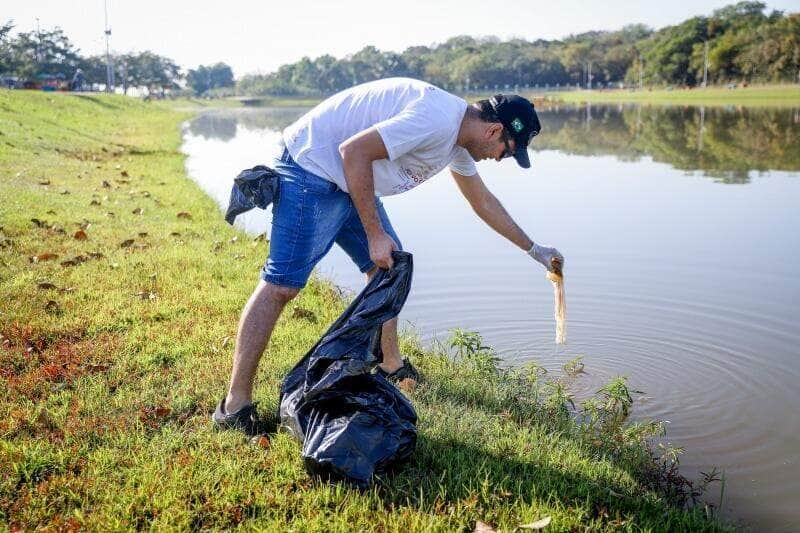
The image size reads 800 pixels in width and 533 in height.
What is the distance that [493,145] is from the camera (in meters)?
3.27

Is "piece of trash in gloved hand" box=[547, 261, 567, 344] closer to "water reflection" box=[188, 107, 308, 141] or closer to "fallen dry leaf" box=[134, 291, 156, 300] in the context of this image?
"fallen dry leaf" box=[134, 291, 156, 300]

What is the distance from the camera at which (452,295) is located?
6.57m

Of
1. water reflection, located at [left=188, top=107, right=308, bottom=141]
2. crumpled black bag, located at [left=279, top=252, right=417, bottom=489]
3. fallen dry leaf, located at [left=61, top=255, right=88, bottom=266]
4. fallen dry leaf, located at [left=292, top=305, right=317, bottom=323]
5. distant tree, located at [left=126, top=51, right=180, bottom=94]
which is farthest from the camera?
distant tree, located at [left=126, top=51, right=180, bottom=94]

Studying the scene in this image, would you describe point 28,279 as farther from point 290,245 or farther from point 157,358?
point 290,245

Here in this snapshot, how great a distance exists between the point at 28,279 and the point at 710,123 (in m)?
28.2

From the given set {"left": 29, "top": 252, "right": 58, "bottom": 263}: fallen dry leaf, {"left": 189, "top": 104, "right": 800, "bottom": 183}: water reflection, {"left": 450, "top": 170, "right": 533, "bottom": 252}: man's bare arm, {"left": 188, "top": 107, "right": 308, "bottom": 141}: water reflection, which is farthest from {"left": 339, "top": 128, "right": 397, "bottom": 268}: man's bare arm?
{"left": 188, "top": 107, "right": 308, "bottom": 141}: water reflection

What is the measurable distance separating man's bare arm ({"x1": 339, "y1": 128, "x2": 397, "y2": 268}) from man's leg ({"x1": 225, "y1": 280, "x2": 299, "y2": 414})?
0.45 m

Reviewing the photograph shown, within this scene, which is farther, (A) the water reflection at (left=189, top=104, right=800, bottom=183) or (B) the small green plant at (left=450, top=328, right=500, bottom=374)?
(A) the water reflection at (left=189, top=104, right=800, bottom=183)

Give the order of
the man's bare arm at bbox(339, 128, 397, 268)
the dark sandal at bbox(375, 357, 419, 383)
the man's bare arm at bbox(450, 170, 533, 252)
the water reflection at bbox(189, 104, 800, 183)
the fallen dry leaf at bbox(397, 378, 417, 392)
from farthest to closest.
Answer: the water reflection at bbox(189, 104, 800, 183), the dark sandal at bbox(375, 357, 419, 383), the fallen dry leaf at bbox(397, 378, 417, 392), the man's bare arm at bbox(450, 170, 533, 252), the man's bare arm at bbox(339, 128, 397, 268)

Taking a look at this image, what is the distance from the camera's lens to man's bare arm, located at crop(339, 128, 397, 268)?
297 cm

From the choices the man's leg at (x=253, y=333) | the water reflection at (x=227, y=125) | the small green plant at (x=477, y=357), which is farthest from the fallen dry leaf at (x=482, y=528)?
the water reflection at (x=227, y=125)

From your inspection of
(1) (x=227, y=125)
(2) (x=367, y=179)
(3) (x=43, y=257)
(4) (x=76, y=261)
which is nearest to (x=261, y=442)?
(2) (x=367, y=179)

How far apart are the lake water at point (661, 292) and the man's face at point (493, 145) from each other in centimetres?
181

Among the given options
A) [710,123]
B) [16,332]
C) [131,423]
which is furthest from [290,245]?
[710,123]
